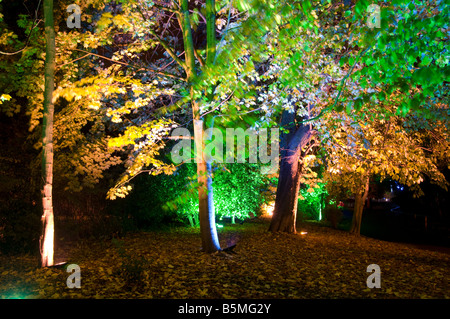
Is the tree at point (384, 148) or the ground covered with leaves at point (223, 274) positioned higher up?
the tree at point (384, 148)

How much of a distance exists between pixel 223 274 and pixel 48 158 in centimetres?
420

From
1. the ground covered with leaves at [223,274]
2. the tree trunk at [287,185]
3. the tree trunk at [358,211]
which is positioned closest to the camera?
the ground covered with leaves at [223,274]

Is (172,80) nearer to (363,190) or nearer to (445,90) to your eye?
(445,90)

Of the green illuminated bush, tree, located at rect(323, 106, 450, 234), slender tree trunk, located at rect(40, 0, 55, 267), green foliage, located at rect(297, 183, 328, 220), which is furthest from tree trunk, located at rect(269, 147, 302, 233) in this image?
green foliage, located at rect(297, 183, 328, 220)

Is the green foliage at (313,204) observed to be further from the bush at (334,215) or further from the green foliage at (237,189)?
the green foliage at (237,189)

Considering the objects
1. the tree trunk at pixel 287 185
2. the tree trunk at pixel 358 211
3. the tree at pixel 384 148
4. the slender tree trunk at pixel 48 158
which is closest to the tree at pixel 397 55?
the tree at pixel 384 148

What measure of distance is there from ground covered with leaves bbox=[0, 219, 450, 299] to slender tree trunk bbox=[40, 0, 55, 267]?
18.2 inches

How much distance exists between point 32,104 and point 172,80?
145 inches

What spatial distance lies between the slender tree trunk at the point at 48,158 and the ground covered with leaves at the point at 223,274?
462mm

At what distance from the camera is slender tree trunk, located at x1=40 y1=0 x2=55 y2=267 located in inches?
→ 277

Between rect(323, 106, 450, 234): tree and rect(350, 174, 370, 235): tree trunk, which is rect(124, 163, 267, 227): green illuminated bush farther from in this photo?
rect(323, 106, 450, 234): tree

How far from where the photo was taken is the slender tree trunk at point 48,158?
23.1 ft

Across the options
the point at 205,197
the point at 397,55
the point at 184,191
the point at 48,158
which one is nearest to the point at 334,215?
the point at 184,191

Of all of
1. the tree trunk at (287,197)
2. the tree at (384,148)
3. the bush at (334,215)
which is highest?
the tree at (384,148)
